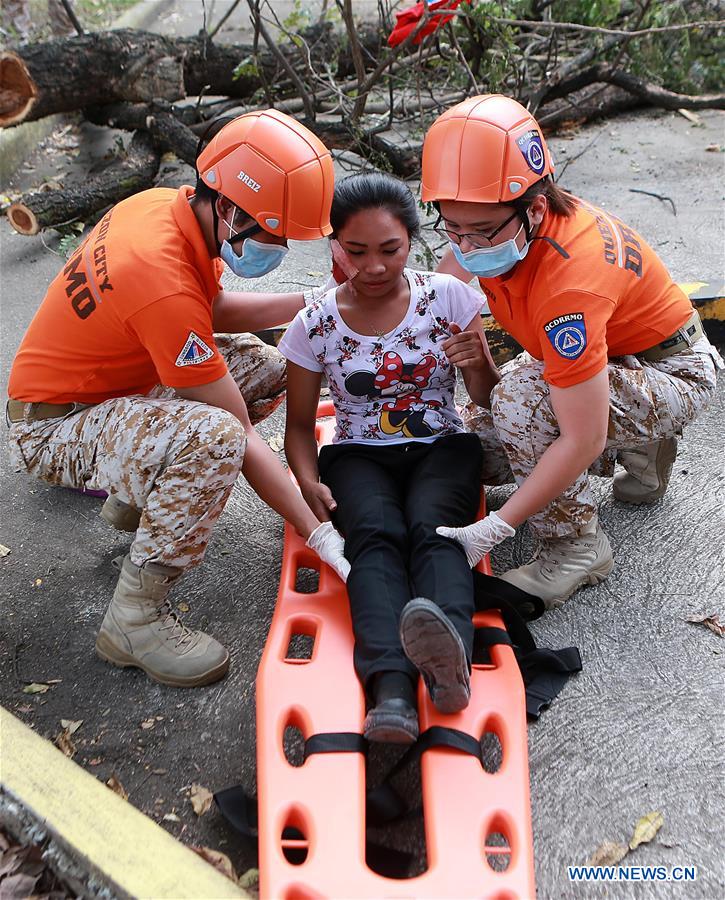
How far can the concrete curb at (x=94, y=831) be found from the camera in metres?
1.53

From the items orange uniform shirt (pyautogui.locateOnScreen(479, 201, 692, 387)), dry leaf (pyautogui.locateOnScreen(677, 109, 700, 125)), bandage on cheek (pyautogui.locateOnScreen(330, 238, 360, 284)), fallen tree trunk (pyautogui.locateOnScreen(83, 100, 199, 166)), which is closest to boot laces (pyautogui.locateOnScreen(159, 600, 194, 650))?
bandage on cheek (pyautogui.locateOnScreen(330, 238, 360, 284))

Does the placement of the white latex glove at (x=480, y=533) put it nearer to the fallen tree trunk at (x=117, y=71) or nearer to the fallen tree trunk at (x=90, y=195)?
the fallen tree trunk at (x=90, y=195)

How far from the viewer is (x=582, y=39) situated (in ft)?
18.9

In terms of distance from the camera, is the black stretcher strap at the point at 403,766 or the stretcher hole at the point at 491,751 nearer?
the black stretcher strap at the point at 403,766

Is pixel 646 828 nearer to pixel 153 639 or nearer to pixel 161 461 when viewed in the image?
pixel 153 639

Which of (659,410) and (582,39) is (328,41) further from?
(659,410)

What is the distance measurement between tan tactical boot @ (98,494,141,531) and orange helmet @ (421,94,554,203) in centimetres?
128

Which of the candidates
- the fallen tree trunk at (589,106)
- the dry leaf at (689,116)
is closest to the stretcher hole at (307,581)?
the fallen tree trunk at (589,106)

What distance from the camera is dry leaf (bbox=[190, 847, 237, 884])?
5.84 feet

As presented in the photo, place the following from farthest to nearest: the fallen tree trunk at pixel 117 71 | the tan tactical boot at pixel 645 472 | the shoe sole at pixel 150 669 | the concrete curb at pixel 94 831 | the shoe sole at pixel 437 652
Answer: the fallen tree trunk at pixel 117 71 < the tan tactical boot at pixel 645 472 < the shoe sole at pixel 150 669 < the shoe sole at pixel 437 652 < the concrete curb at pixel 94 831

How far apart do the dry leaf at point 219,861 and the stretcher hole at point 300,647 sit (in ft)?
1.99

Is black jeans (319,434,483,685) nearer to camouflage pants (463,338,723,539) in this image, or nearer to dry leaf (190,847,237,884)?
camouflage pants (463,338,723,539)

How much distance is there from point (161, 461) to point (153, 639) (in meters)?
0.49

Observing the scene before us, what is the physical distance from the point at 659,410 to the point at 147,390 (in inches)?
60.5
